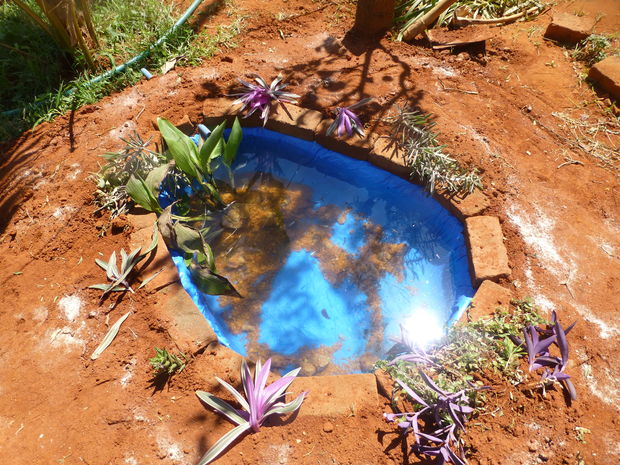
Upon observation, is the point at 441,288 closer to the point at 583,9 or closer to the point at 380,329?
the point at 380,329

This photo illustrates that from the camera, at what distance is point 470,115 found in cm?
331

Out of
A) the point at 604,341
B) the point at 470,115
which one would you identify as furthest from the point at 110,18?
the point at 604,341

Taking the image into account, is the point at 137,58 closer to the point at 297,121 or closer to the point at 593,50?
the point at 297,121

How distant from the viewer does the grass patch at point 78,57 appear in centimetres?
334

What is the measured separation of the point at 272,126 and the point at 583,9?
3.63m

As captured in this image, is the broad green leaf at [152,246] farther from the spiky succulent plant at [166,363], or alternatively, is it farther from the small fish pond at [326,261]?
the spiky succulent plant at [166,363]

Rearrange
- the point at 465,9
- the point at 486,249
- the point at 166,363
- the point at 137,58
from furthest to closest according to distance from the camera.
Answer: the point at 465,9, the point at 137,58, the point at 486,249, the point at 166,363

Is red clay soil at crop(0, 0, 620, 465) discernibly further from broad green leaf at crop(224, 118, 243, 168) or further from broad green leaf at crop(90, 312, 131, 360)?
broad green leaf at crop(224, 118, 243, 168)

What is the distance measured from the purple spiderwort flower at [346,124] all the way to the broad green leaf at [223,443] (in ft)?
7.25

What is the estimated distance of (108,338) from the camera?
2.28 m

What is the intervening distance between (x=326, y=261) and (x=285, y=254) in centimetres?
31

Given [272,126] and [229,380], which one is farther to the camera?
[272,126]

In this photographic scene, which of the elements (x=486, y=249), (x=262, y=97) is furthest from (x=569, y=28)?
(x=262, y=97)

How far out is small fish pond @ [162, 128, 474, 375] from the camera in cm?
263
